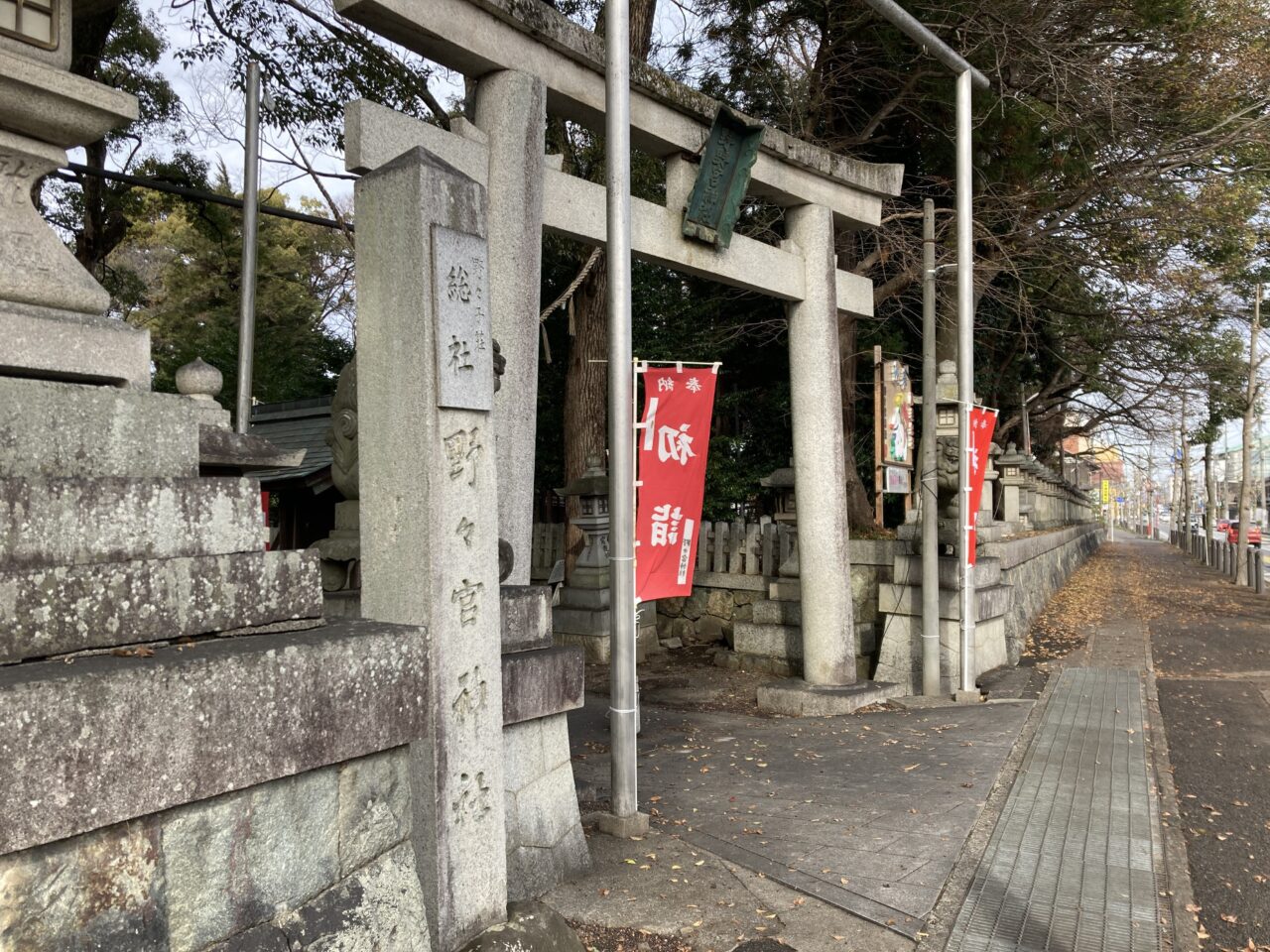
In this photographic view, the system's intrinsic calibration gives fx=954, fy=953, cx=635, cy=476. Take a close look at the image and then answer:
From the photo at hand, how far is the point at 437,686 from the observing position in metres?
3.49

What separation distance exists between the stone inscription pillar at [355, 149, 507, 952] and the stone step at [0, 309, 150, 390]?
787 mm

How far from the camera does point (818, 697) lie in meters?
8.97

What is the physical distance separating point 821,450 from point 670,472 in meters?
2.03

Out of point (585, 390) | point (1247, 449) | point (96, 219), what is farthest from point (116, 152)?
point (1247, 449)

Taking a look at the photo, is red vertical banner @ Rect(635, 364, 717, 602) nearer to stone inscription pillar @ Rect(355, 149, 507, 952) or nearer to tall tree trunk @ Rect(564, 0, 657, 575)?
stone inscription pillar @ Rect(355, 149, 507, 952)

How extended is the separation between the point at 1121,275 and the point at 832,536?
28.9 feet

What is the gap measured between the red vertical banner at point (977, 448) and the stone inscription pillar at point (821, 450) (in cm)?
157

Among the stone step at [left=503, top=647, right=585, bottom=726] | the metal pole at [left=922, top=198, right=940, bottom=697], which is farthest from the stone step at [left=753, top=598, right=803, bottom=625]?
the stone step at [left=503, top=647, right=585, bottom=726]

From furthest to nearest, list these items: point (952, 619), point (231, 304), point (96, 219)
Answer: point (231, 304), point (96, 219), point (952, 619)

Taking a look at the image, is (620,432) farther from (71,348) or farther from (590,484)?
(590,484)

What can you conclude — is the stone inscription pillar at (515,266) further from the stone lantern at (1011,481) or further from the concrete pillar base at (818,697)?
the stone lantern at (1011,481)

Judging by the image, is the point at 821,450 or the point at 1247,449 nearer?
the point at 821,450

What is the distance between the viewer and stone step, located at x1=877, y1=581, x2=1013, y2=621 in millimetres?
10305

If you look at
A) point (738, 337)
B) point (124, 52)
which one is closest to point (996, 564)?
point (738, 337)
